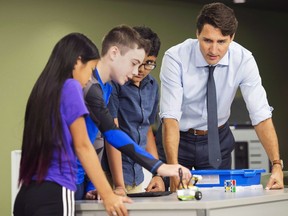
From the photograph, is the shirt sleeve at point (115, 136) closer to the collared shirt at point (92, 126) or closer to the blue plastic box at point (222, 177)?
the collared shirt at point (92, 126)

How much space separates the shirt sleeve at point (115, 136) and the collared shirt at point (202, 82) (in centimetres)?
87

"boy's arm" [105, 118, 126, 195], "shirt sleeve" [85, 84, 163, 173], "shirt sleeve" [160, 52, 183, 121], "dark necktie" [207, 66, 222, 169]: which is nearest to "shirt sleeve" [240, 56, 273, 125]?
"dark necktie" [207, 66, 222, 169]

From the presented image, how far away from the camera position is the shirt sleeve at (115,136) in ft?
6.69

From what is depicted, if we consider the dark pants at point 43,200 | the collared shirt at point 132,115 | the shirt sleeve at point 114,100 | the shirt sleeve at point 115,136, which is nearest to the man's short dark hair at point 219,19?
the collared shirt at point 132,115

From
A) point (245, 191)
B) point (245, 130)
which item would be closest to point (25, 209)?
point (245, 191)

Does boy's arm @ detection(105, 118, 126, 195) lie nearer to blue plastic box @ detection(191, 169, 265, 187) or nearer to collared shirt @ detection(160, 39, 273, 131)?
blue plastic box @ detection(191, 169, 265, 187)

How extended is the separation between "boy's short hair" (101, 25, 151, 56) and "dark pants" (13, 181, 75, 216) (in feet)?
2.08

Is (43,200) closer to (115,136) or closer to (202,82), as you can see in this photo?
(115,136)

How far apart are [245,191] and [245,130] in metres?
4.76

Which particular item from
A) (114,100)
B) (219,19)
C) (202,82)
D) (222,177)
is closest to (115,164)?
(114,100)

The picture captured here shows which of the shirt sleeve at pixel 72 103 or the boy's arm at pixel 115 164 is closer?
the shirt sleeve at pixel 72 103

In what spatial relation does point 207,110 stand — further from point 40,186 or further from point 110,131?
point 40,186

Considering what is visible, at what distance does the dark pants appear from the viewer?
6.17 ft

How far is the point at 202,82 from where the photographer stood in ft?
9.72
